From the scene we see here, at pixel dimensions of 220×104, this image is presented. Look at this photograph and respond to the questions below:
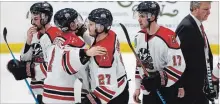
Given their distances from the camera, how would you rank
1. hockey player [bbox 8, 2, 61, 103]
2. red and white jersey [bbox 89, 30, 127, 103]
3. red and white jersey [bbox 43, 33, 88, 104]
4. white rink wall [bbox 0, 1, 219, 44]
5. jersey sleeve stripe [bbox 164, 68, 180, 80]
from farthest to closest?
1. white rink wall [bbox 0, 1, 219, 44]
2. hockey player [bbox 8, 2, 61, 103]
3. jersey sleeve stripe [bbox 164, 68, 180, 80]
4. red and white jersey [bbox 43, 33, 88, 104]
5. red and white jersey [bbox 89, 30, 127, 103]

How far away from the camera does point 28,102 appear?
4.16m

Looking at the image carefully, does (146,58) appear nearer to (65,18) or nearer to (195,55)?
(195,55)

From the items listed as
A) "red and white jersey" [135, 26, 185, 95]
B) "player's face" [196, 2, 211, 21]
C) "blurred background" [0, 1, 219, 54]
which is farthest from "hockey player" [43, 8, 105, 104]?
"blurred background" [0, 1, 219, 54]

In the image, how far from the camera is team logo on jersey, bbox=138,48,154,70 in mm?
2707

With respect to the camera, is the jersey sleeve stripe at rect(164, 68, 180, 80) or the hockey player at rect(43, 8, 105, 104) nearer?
the hockey player at rect(43, 8, 105, 104)

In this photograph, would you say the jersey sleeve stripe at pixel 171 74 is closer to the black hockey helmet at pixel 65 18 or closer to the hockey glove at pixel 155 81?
the hockey glove at pixel 155 81

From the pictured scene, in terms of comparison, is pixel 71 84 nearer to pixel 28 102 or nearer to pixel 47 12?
pixel 47 12

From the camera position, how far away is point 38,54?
3021 millimetres

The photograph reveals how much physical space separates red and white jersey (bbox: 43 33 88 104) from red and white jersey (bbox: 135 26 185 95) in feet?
1.26

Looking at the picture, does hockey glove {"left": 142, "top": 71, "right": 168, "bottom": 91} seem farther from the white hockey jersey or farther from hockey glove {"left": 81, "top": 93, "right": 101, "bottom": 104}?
the white hockey jersey

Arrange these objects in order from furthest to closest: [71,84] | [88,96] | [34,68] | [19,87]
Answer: [19,87] → [34,68] → [71,84] → [88,96]

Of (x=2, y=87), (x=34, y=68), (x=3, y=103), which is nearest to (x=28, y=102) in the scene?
(x=3, y=103)

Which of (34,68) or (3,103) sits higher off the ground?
(34,68)

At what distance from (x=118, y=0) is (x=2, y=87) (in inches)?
63.1
